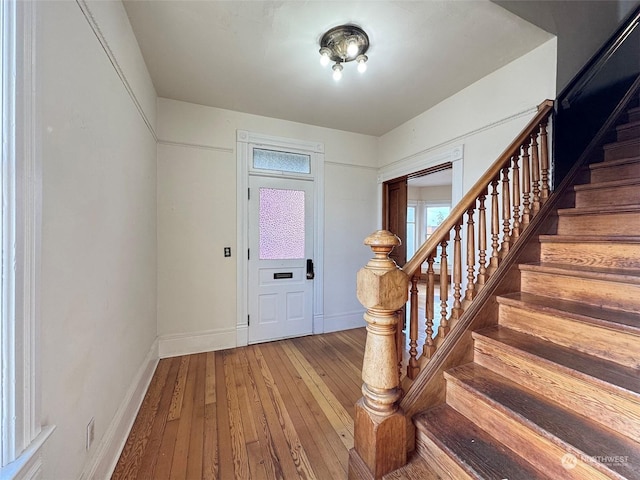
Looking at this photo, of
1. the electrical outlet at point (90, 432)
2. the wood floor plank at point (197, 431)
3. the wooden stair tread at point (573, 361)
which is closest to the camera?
the wooden stair tread at point (573, 361)

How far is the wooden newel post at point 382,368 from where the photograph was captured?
1167 millimetres

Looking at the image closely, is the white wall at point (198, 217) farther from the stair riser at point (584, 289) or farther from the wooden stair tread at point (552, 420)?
the stair riser at point (584, 289)

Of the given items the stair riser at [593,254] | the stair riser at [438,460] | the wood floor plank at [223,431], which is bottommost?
the wood floor plank at [223,431]

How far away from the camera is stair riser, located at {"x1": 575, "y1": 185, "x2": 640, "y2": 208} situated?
65.1 inches

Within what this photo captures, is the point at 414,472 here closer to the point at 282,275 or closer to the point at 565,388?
the point at 565,388

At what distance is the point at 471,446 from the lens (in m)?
1.11

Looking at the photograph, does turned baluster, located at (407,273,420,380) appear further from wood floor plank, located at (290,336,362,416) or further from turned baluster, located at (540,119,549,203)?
turned baluster, located at (540,119,549,203)

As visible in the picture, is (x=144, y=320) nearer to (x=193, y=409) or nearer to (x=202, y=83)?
(x=193, y=409)

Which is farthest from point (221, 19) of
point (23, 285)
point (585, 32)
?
point (585, 32)

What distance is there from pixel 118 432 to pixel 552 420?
2.16 meters

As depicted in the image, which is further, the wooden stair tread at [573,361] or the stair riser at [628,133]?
the stair riser at [628,133]

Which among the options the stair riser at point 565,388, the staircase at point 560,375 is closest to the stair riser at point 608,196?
the staircase at point 560,375

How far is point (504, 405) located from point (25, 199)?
183cm

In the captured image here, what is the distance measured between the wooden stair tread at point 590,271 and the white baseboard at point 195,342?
281cm
